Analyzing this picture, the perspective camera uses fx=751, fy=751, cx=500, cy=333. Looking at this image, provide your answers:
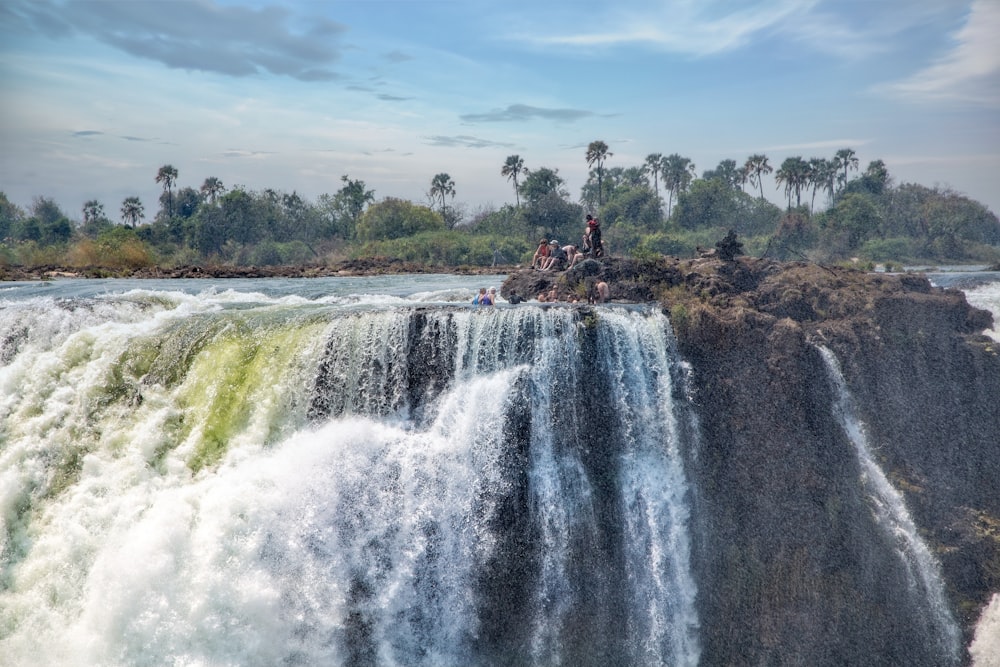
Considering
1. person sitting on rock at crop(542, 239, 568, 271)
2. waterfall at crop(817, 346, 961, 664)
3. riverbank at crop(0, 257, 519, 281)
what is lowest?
waterfall at crop(817, 346, 961, 664)

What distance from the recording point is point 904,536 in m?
11.2

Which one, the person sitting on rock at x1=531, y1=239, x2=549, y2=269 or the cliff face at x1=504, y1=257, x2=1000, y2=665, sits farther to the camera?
the person sitting on rock at x1=531, y1=239, x2=549, y2=269

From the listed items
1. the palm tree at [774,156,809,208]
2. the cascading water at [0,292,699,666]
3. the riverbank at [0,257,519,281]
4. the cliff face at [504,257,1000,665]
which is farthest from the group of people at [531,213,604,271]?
the palm tree at [774,156,809,208]

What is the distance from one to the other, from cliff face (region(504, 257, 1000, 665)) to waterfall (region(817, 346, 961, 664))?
4.5 inches

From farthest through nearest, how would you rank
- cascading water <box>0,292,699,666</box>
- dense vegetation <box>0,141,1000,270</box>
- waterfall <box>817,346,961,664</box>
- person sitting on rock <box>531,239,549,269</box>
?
dense vegetation <box>0,141,1000,270</box> < person sitting on rock <box>531,239,549,269</box> < waterfall <box>817,346,961,664</box> < cascading water <box>0,292,699,666</box>

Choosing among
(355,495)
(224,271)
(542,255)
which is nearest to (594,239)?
(542,255)

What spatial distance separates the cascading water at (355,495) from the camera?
9.66m

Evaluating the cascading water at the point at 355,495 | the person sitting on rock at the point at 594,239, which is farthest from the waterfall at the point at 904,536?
the person sitting on rock at the point at 594,239

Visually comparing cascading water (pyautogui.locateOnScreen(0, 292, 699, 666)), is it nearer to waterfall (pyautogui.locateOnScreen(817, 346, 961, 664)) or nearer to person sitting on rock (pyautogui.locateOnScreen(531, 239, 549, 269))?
waterfall (pyautogui.locateOnScreen(817, 346, 961, 664))

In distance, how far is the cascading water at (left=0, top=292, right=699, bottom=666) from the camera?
9.66 meters

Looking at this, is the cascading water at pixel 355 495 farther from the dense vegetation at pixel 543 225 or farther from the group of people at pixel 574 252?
the dense vegetation at pixel 543 225

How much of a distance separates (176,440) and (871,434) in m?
11.0

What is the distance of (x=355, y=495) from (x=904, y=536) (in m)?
8.10

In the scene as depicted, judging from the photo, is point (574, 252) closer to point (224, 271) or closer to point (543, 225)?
point (224, 271)
